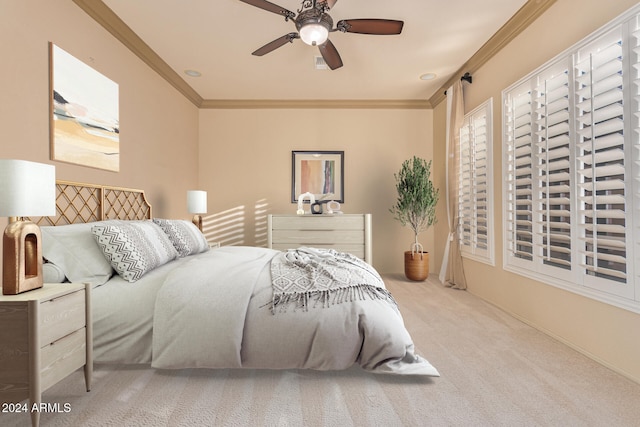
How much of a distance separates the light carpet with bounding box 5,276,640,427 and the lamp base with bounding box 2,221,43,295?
24.4 inches

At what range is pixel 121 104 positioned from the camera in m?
2.94

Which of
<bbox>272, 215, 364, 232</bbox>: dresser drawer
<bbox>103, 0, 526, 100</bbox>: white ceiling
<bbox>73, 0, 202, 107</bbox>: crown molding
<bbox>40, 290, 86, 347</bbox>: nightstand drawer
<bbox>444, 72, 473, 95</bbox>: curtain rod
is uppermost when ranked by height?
<bbox>103, 0, 526, 100</bbox>: white ceiling

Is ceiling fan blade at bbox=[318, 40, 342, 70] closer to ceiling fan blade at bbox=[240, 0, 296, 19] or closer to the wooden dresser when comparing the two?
ceiling fan blade at bbox=[240, 0, 296, 19]

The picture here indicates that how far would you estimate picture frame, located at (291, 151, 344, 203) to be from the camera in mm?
4844

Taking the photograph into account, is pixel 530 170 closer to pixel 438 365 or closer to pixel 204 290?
pixel 438 365

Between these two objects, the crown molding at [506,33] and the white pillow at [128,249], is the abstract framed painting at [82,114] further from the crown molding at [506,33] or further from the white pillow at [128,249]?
the crown molding at [506,33]

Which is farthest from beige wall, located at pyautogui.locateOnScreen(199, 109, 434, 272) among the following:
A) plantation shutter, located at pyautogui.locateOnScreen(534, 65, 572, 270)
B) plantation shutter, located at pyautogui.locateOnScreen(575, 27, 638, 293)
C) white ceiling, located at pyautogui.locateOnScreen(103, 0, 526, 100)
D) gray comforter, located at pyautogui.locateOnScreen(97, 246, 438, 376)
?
gray comforter, located at pyautogui.locateOnScreen(97, 246, 438, 376)

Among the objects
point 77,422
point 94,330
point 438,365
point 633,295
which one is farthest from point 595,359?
point 94,330

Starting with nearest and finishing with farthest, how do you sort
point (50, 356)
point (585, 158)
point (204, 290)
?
point (50, 356) < point (204, 290) < point (585, 158)

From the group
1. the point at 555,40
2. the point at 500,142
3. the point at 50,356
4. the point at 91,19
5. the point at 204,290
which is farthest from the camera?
the point at 500,142

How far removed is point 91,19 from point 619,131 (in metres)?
3.91

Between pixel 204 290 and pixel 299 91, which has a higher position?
pixel 299 91

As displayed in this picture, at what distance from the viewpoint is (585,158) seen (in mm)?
2084

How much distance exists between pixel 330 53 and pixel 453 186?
231cm
